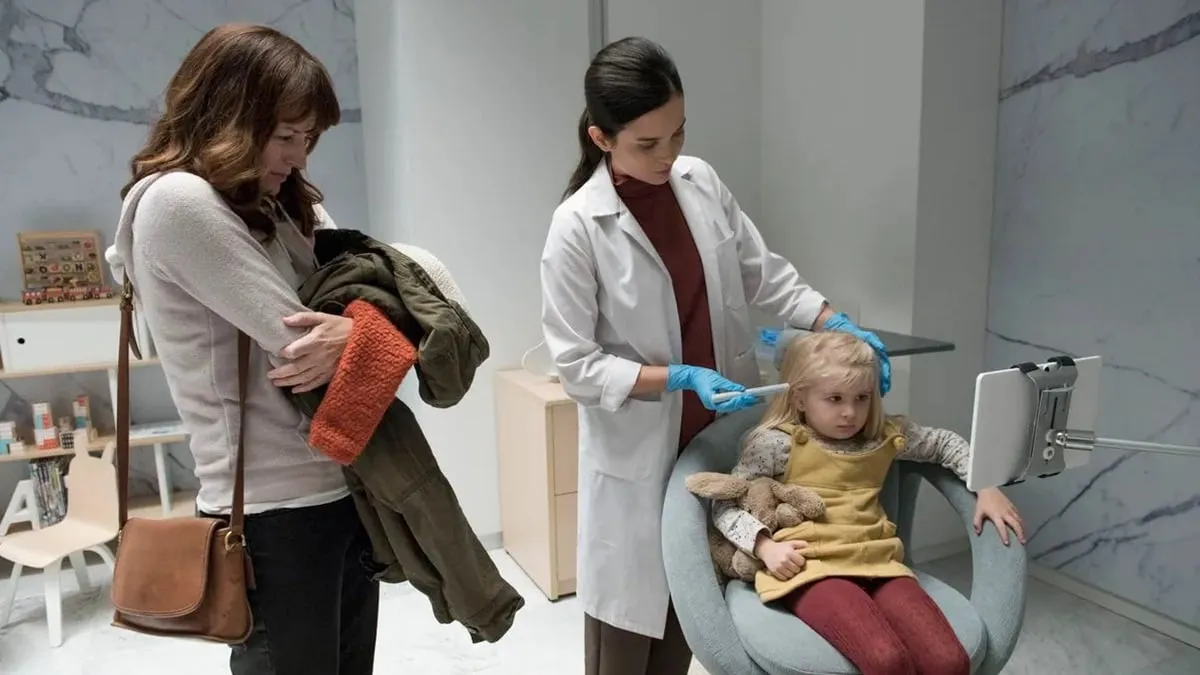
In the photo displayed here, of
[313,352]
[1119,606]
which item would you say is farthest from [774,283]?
[1119,606]

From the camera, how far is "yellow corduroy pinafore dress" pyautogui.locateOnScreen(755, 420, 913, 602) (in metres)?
1.44

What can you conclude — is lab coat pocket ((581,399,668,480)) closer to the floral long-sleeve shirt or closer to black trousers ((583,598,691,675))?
the floral long-sleeve shirt

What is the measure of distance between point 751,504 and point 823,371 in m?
0.27

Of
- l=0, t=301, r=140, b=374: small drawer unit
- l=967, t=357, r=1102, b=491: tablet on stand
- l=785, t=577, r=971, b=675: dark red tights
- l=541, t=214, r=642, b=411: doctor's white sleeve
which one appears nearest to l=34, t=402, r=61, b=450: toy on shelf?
l=0, t=301, r=140, b=374: small drawer unit

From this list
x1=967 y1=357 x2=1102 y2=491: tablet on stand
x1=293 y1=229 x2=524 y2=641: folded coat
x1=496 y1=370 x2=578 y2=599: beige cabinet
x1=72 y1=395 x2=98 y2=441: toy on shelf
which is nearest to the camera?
x1=967 y1=357 x2=1102 y2=491: tablet on stand

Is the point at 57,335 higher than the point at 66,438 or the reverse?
higher

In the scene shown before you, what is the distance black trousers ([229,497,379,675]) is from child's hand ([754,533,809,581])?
670 millimetres

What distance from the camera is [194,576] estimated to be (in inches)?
44.2

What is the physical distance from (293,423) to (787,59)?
2322 mm

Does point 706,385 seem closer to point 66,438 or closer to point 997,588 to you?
point 997,588

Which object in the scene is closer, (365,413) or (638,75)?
(365,413)

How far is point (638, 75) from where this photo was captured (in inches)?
55.8

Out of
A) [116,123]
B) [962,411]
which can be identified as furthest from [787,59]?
[116,123]

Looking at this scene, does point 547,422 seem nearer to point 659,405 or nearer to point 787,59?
point 659,405
